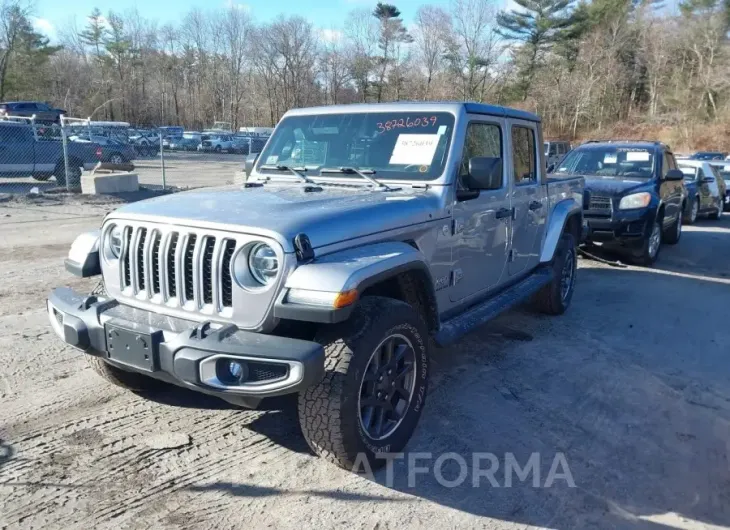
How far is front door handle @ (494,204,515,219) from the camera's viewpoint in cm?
472

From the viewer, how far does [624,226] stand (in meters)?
8.92

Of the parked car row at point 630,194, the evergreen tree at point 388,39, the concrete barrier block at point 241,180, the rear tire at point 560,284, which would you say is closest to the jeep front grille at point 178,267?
the concrete barrier block at point 241,180

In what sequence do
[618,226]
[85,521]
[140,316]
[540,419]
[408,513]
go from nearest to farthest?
[85,521] → [408,513] → [140,316] → [540,419] → [618,226]

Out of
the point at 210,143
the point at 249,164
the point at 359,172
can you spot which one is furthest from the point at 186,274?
the point at 210,143

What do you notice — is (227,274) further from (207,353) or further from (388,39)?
(388,39)

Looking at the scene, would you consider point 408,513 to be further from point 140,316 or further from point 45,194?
point 45,194

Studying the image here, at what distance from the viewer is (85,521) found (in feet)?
9.23

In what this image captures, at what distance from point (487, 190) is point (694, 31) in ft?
185

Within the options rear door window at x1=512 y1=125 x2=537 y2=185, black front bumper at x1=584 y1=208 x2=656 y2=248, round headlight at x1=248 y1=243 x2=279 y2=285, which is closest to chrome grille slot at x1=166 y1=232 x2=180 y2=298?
round headlight at x1=248 y1=243 x2=279 y2=285

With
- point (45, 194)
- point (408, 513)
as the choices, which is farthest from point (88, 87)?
point (408, 513)

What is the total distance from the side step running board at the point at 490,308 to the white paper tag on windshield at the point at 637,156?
16.8ft

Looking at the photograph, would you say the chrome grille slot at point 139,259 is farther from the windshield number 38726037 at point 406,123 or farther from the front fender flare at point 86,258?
the windshield number 38726037 at point 406,123

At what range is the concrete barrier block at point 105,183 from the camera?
15.0m

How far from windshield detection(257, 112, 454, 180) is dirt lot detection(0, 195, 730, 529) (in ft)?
5.41
